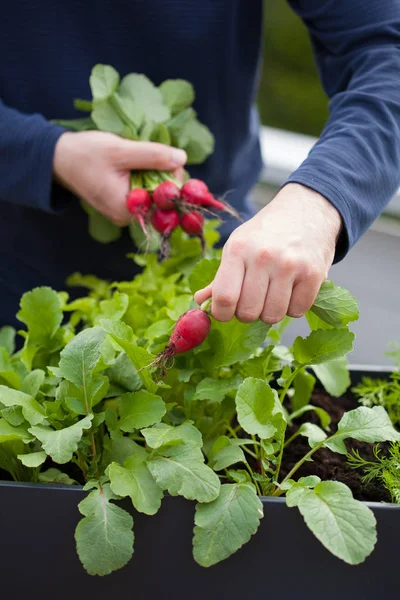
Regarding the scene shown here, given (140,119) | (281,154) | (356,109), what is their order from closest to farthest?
1. (356,109)
2. (140,119)
3. (281,154)

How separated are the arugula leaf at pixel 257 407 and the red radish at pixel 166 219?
0.39 meters

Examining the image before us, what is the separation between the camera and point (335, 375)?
2.63 ft

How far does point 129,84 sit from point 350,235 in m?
0.49

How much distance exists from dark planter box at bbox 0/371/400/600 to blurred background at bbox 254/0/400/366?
0.30 meters

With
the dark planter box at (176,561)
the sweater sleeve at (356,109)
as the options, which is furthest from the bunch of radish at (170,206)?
the dark planter box at (176,561)

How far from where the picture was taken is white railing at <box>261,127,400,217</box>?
1.90 m

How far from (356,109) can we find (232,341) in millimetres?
288

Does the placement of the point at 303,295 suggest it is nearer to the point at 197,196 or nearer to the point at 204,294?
the point at 204,294

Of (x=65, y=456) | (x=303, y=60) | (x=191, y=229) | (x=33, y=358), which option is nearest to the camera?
(x=65, y=456)

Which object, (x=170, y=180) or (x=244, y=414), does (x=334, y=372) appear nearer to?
(x=244, y=414)

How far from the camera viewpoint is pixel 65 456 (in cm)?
58

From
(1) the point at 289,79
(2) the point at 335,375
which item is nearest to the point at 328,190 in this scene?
(2) the point at 335,375

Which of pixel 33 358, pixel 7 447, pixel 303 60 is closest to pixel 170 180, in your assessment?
pixel 33 358

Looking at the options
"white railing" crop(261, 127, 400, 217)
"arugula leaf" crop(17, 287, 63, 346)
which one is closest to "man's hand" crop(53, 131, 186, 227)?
"arugula leaf" crop(17, 287, 63, 346)
